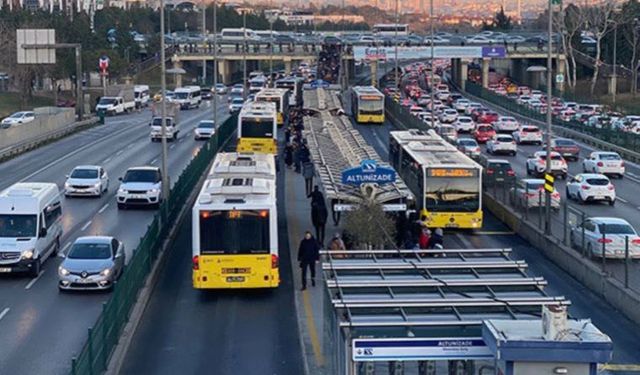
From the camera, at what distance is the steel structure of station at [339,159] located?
101 ft

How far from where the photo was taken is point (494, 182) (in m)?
41.6

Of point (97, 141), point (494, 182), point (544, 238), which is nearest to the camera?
point (544, 238)

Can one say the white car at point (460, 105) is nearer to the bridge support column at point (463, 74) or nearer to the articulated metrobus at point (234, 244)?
the bridge support column at point (463, 74)

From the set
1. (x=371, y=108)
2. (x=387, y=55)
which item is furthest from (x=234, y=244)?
(x=387, y=55)

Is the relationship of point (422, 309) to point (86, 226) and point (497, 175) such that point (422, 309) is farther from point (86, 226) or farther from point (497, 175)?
point (497, 175)

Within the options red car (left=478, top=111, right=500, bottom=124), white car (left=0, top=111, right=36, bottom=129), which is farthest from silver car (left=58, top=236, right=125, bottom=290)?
red car (left=478, top=111, right=500, bottom=124)

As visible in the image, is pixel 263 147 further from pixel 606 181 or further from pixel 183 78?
pixel 183 78

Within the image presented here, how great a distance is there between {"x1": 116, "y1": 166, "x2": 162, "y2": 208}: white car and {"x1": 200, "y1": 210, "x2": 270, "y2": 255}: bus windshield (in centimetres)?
1481

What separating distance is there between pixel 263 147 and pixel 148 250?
25558 millimetres

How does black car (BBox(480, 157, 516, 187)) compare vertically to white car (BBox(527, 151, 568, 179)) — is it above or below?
above

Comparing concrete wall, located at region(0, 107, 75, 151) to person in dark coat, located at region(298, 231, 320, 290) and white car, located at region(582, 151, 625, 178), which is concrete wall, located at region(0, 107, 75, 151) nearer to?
white car, located at region(582, 151, 625, 178)

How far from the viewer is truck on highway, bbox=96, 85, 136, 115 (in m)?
94.3

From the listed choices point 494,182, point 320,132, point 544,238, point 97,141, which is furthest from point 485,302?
point 97,141

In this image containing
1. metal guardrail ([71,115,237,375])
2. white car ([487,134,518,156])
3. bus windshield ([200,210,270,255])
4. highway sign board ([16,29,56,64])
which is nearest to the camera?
metal guardrail ([71,115,237,375])
